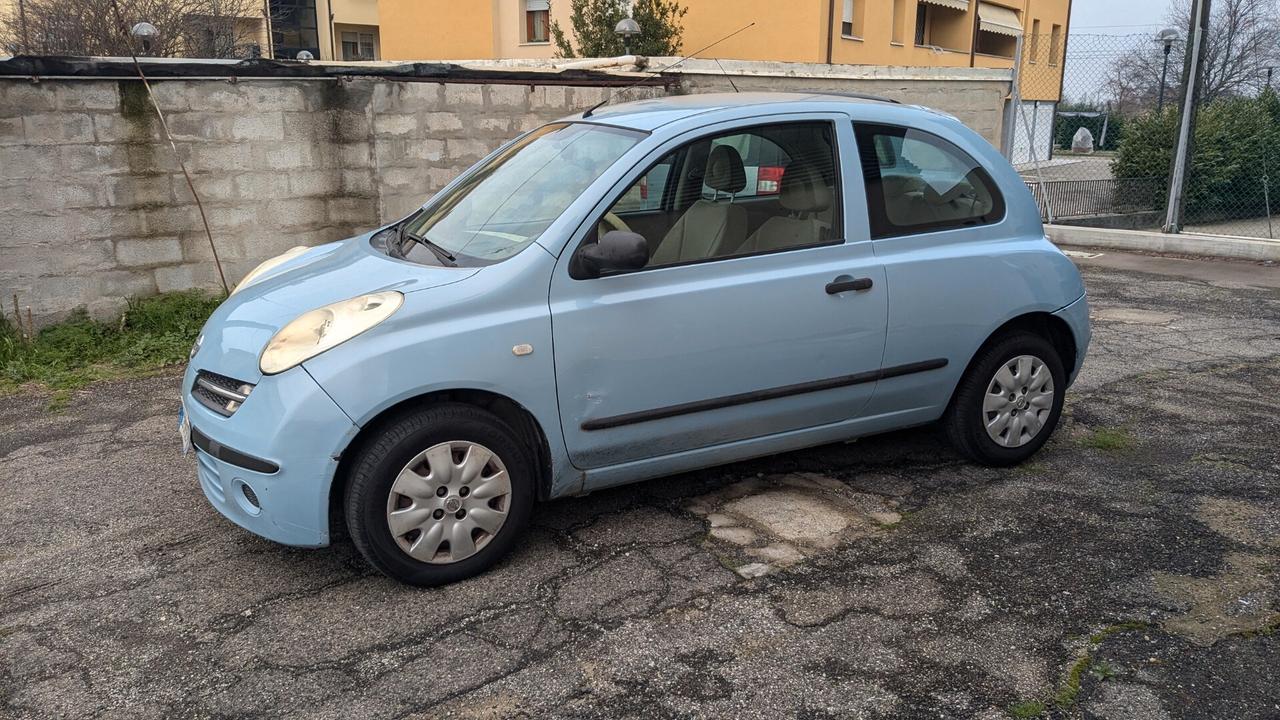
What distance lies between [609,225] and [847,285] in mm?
1012

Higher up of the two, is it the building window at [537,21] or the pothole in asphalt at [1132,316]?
the building window at [537,21]

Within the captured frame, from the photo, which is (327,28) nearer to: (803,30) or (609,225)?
(803,30)

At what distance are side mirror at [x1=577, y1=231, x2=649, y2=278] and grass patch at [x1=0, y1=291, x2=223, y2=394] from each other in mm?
3925

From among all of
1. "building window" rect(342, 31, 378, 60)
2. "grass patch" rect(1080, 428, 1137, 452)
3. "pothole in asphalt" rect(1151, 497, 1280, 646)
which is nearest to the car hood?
"pothole in asphalt" rect(1151, 497, 1280, 646)

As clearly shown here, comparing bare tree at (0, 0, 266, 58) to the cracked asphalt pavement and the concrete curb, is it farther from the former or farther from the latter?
the cracked asphalt pavement

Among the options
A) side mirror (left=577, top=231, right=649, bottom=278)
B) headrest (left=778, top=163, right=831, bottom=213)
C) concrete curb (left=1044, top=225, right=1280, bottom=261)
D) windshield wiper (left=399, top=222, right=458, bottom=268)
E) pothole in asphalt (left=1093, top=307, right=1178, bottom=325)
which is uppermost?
headrest (left=778, top=163, right=831, bottom=213)

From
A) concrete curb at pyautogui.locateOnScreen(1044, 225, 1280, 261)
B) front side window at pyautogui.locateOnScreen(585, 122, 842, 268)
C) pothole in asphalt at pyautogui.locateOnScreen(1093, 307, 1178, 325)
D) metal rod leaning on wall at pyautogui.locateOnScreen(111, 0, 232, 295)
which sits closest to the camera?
front side window at pyautogui.locateOnScreen(585, 122, 842, 268)

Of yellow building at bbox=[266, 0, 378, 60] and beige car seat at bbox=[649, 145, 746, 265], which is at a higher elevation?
yellow building at bbox=[266, 0, 378, 60]

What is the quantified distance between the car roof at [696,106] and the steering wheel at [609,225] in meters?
0.41

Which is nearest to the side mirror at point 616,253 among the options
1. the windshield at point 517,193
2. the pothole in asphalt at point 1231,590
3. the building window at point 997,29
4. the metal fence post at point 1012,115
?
the windshield at point 517,193

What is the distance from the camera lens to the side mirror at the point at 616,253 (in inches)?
145

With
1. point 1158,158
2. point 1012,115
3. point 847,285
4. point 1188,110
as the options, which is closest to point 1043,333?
point 847,285

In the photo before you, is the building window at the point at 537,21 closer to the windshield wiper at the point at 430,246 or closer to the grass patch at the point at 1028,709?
the windshield wiper at the point at 430,246

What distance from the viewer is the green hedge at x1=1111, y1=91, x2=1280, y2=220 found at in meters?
15.2
